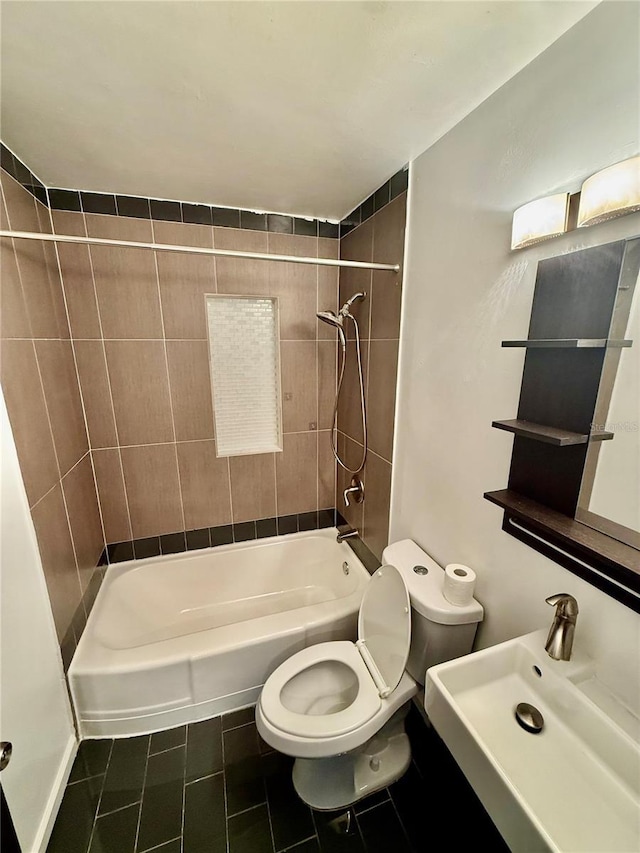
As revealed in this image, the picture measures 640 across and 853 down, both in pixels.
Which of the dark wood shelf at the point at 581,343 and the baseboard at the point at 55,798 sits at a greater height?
the dark wood shelf at the point at 581,343

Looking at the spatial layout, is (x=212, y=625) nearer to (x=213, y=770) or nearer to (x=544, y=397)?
(x=213, y=770)

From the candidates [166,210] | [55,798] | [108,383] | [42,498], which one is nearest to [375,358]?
[166,210]

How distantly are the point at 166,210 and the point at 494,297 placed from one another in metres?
1.67

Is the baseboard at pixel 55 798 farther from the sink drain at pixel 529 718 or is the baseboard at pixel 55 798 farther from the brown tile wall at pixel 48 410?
the sink drain at pixel 529 718

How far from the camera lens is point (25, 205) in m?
1.39

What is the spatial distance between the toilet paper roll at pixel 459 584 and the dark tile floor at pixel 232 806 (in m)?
0.54

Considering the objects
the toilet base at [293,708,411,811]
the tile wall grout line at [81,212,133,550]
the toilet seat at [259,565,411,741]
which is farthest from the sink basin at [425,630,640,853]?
the tile wall grout line at [81,212,133,550]

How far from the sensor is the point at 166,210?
1.73 meters

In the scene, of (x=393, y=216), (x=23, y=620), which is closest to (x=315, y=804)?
(x=23, y=620)

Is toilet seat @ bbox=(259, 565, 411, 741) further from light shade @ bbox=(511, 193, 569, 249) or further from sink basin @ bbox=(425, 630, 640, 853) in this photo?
light shade @ bbox=(511, 193, 569, 249)

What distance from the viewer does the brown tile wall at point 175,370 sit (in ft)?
5.65

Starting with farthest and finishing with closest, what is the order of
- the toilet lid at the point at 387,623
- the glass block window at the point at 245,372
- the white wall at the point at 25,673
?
the glass block window at the point at 245,372
the toilet lid at the point at 387,623
the white wall at the point at 25,673

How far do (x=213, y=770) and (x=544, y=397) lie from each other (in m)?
1.87

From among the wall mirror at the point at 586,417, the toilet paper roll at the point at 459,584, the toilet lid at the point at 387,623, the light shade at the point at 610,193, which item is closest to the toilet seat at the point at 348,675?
the toilet lid at the point at 387,623
